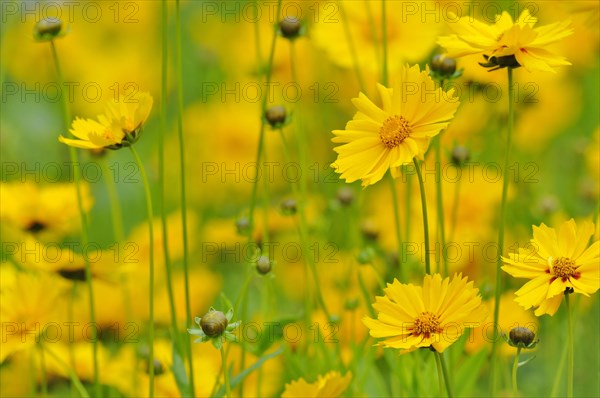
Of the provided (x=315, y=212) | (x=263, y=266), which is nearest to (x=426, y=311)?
(x=263, y=266)

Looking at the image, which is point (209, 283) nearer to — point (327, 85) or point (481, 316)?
point (327, 85)

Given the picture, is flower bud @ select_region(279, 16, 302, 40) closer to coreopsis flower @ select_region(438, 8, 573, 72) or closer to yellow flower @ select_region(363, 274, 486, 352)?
coreopsis flower @ select_region(438, 8, 573, 72)

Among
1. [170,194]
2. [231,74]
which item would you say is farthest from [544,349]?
[231,74]

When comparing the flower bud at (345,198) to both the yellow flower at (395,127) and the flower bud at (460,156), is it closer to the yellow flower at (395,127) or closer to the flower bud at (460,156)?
the flower bud at (460,156)

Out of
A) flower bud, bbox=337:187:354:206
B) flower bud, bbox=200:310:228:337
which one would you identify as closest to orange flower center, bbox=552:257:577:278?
flower bud, bbox=200:310:228:337

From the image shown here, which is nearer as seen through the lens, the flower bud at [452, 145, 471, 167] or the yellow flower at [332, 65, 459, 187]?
the yellow flower at [332, 65, 459, 187]

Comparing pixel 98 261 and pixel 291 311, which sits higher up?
pixel 98 261

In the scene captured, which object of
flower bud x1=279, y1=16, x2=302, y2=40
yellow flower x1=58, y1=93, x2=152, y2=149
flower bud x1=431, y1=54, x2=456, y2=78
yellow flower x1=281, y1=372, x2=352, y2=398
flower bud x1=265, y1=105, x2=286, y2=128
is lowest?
yellow flower x1=281, y1=372, x2=352, y2=398
